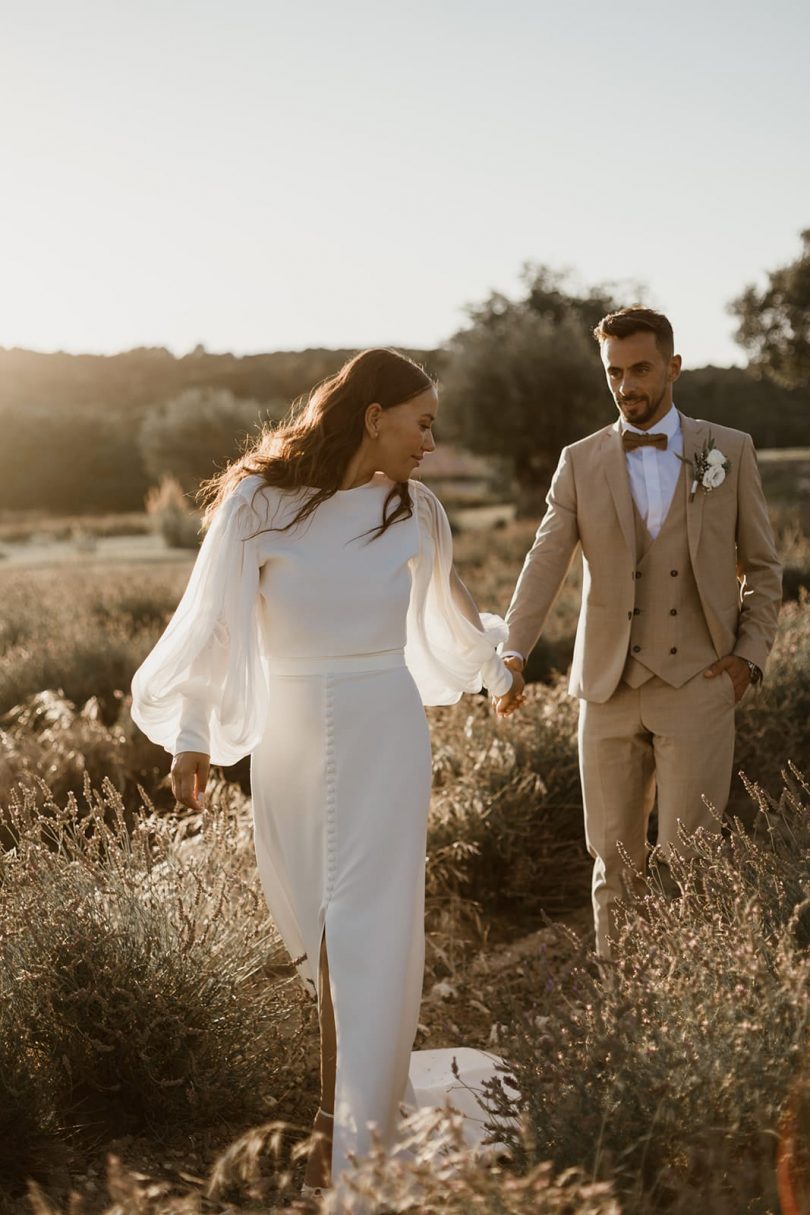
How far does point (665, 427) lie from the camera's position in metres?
4.14

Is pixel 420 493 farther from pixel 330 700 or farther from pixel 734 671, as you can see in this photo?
pixel 734 671

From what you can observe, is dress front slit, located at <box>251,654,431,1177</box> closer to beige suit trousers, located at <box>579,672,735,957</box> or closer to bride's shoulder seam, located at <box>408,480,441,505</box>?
bride's shoulder seam, located at <box>408,480,441,505</box>

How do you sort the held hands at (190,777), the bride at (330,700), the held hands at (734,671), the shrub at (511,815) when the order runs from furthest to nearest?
1. the shrub at (511,815)
2. the held hands at (734,671)
3. the bride at (330,700)
4. the held hands at (190,777)

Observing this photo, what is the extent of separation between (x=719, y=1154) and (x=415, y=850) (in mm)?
1297

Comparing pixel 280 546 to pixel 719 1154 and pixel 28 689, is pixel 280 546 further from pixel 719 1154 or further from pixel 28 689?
pixel 28 689

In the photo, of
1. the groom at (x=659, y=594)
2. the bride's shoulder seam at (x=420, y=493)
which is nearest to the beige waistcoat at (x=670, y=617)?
the groom at (x=659, y=594)

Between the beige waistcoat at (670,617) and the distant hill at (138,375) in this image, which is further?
the distant hill at (138,375)

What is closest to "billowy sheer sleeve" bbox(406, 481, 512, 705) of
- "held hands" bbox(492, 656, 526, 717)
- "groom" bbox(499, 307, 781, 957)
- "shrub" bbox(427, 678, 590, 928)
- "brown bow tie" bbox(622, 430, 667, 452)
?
"held hands" bbox(492, 656, 526, 717)

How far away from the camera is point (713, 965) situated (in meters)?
2.67

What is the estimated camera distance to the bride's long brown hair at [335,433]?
3365 millimetres

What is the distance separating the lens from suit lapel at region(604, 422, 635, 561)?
404 centimetres

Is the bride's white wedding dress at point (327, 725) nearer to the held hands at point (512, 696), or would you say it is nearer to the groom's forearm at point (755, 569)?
the held hands at point (512, 696)

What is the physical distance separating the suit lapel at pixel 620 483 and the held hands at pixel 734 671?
0.46m

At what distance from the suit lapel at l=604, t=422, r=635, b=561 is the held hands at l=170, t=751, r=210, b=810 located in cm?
168
